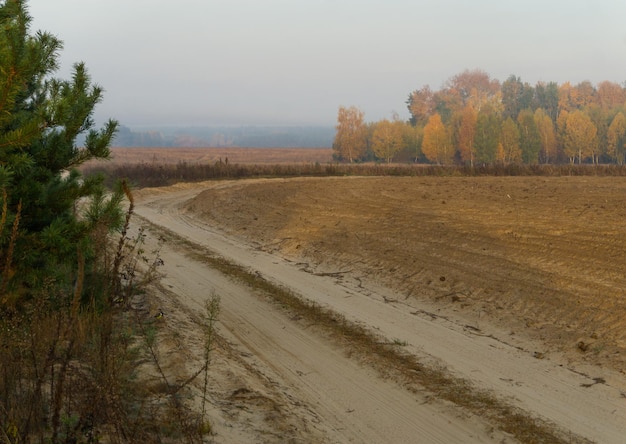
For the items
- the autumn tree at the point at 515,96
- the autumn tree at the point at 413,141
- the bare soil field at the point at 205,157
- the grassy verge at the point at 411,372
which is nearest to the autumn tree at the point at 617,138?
the autumn tree at the point at 413,141

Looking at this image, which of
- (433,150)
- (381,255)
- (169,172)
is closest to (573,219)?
(381,255)

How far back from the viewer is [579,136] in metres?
93.6

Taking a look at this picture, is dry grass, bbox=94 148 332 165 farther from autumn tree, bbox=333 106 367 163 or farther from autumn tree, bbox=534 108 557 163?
autumn tree, bbox=534 108 557 163

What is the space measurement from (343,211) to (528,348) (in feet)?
47.0

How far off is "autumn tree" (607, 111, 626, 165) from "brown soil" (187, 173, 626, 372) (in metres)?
75.5

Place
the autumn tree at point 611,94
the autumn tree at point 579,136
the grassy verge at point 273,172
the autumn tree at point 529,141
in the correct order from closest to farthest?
the grassy verge at point 273,172, the autumn tree at point 579,136, the autumn tree at point 529,141, the autumn tree at point 611,94

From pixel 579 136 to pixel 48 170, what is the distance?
97.8 m

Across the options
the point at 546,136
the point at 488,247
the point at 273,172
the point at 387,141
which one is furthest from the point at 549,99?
the point at 488,247

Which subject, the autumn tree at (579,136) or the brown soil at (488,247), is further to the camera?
the autumn tree at (579,136)

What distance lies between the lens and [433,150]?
318 ft

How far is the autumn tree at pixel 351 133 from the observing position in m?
117

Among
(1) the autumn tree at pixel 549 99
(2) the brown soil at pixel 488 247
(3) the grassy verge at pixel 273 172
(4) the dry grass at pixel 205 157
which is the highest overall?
(1) the autumn tree at pixel 549 99

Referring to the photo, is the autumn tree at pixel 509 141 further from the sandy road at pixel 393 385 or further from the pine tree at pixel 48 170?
the pine tree at pixel 48 170

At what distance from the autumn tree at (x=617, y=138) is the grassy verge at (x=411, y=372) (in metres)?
95.1
